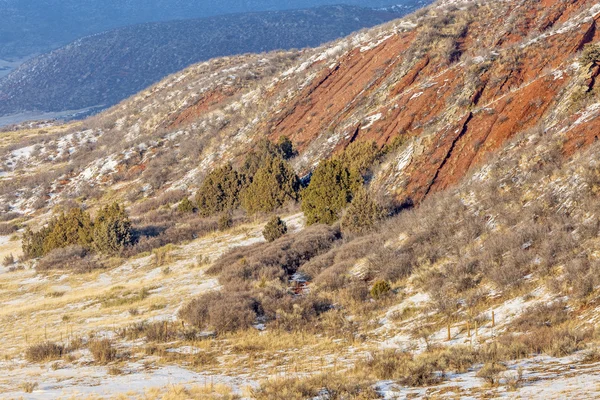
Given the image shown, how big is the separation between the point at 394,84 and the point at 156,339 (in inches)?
1144

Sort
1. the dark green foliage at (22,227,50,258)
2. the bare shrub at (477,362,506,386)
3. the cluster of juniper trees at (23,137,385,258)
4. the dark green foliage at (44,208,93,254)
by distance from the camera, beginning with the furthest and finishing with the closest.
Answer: the dark green foliage at (22,227,50,258), the dark green foliage at (44,208,93,254), the cluster of juniper trees at (23,137,385,258), the bare shrub at (477,362,506,386)

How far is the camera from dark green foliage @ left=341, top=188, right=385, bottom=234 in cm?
2542

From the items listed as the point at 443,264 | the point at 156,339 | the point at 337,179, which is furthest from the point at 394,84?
the point at 156,339

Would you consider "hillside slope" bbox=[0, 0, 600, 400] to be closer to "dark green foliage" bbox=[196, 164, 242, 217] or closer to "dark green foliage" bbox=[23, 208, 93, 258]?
"dark green foliage" bbox=[196, 164, 242, 217]

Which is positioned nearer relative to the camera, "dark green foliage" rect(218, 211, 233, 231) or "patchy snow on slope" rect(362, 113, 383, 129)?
"dark green foliage" rect(218, 211, 233, 231)

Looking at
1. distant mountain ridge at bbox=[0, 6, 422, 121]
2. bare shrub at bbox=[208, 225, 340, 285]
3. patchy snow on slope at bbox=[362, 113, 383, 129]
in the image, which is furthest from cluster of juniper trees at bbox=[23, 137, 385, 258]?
distant mountain ridge at bbox=[0, 6, 422, 121]

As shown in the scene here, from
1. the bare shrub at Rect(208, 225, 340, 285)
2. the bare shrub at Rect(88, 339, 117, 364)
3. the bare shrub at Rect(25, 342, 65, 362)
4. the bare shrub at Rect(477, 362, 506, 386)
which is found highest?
the bare shrub at Rect(208, 225, 340, 285)

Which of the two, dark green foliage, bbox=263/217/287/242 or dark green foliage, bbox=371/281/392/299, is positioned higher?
dark green foliage, bbox=263/217/287/242

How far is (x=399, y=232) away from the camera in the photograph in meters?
22.3

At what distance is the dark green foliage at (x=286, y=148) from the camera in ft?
140

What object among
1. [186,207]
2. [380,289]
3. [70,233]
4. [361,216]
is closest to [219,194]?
[186,207]

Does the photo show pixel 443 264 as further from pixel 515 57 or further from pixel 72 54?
pixel 72 54

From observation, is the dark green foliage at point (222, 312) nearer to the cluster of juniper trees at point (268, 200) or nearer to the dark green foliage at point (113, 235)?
the cluster of juniper trees at point (268, 200)

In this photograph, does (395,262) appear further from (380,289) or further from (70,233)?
(70,233)
